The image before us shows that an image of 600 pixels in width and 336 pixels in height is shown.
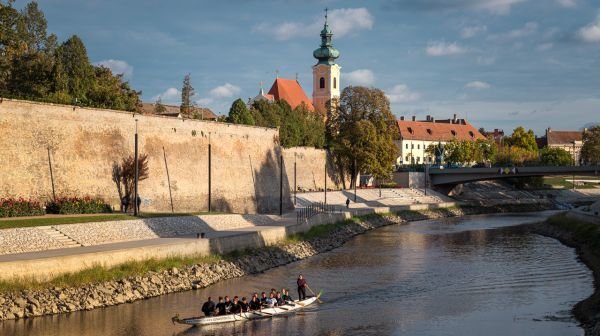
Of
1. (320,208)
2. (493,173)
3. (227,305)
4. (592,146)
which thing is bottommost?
(227,305)

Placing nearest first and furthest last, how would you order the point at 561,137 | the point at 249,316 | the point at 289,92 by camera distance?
1. the point at 249,316
2. the point at 289,92
3. the point at 561,137

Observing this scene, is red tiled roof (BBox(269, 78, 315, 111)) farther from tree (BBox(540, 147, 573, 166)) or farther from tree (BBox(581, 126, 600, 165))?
tree (BBox(581, 126, 600, 165))

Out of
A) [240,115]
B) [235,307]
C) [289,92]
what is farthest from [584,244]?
[289,92]

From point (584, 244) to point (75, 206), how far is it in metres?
32.6

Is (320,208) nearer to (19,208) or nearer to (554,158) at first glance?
(19,208)

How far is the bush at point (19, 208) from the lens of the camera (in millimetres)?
35406

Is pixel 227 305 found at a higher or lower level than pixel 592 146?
lower

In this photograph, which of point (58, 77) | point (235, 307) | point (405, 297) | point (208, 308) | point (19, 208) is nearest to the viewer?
point (208, 308)

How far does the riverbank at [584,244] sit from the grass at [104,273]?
17.2 metres

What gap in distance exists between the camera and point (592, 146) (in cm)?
12794

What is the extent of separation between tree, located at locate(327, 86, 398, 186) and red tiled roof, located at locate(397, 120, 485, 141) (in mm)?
41104

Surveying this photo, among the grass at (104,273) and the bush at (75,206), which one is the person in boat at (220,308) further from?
the bush at (75,206)

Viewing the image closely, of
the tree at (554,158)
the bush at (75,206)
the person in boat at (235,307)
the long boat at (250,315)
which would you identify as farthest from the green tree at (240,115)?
the tree at (554,158)

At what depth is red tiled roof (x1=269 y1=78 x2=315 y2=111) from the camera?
396 ft
